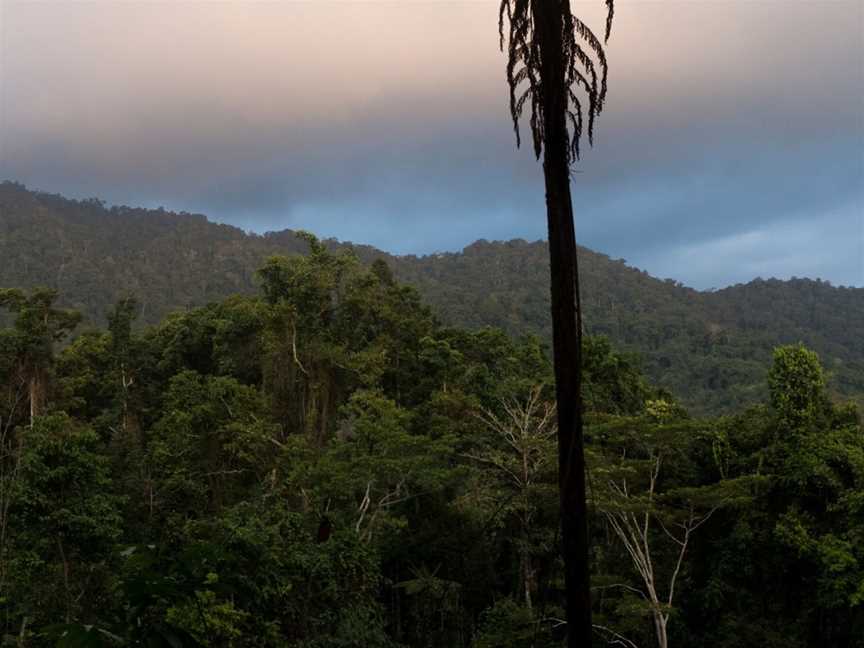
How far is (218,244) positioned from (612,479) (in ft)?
589

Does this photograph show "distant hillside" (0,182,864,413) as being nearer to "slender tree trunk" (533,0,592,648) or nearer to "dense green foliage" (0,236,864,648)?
"dense green foliage" (0,236,864,648)

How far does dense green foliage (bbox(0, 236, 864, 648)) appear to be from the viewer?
18.3 meters

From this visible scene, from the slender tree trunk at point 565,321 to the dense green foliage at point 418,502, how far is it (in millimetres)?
5959

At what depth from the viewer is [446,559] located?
24234 millimetres

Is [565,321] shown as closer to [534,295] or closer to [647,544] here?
[647,544]

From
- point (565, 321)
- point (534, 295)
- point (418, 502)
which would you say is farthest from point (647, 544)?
point (534, 295)

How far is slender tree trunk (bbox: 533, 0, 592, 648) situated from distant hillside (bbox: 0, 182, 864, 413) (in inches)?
2911

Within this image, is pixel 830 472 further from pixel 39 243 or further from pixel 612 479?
pixel 39 243

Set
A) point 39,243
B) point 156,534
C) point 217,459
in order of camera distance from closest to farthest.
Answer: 1. point 156,534
2. point 217,459
3. point 39,243

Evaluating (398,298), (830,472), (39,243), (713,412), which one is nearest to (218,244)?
(39,243)

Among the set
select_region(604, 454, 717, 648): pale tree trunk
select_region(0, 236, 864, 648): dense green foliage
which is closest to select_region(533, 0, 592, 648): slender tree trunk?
select_region(0, 236, 864, 648): dense green foliage

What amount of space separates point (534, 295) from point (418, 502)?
361ft

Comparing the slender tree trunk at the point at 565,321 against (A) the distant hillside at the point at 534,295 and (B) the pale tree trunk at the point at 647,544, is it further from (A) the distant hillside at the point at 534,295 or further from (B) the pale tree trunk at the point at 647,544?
(A) the distant hillside at the point at 534,295

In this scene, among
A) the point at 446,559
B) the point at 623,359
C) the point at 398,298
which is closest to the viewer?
the point at 446,559
